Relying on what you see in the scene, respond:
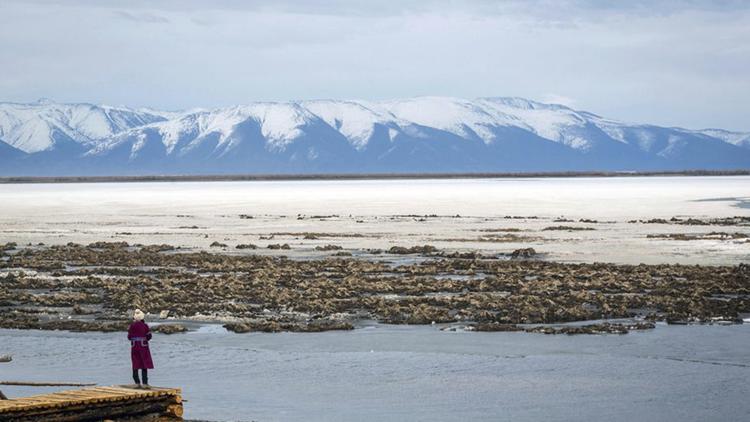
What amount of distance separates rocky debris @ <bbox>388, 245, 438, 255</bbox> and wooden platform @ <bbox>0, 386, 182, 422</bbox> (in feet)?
79.4

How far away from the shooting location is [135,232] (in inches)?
1994

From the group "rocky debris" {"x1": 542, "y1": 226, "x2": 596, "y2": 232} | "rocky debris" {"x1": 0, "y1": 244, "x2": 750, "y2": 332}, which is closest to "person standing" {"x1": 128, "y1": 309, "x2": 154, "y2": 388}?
"rocky debris" {"x1": 0, "y1": 244, "x2": 750, "y2": 332}

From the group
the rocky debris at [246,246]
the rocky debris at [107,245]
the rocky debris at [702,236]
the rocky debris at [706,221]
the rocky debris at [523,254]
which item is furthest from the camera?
the rocky debris at [706,221]

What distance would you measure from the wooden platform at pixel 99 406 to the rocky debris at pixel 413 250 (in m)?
24.2

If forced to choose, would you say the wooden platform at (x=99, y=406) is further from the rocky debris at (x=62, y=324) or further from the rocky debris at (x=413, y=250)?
the rocky debris at (x=413, y=250)

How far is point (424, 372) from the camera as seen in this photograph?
1805 cm

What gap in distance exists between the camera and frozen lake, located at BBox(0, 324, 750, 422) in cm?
1550

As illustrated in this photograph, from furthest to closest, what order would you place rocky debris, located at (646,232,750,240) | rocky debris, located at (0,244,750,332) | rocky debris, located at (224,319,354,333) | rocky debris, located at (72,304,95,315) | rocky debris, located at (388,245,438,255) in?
rocky debris, located at (646,232,750,240) → rocky debris, located at (388,245,438,255) → rocky debris, located at (72,304,95,315) → rocky debris, located at (0,244,750,332) → rocky debris, located at (224,319,354,333)

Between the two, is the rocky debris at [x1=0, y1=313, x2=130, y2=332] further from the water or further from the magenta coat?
the magenta coat

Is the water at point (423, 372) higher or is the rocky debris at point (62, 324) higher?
the rocky debris at point (62, 324)

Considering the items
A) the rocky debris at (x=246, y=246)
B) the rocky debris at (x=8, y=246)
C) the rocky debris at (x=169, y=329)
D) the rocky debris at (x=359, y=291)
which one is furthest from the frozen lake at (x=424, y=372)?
the rocky debris at (x=8, y=246)

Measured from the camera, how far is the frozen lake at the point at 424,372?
15.5 m

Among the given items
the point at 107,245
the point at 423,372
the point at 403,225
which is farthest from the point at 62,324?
the point at 403,225

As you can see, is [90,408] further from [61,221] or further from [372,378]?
[61,221]
